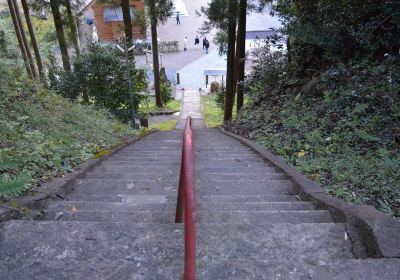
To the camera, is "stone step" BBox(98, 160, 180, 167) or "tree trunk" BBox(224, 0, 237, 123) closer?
"stone step" BBox(98, 160, 180, 167)

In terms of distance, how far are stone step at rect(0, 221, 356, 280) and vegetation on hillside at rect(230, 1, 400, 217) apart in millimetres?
1303

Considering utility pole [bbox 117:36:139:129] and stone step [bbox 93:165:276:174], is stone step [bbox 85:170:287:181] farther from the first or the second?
utility pole [bbox 117:36:139:129]

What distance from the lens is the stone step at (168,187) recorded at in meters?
3.64

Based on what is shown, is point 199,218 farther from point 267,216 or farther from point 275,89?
point 275,89

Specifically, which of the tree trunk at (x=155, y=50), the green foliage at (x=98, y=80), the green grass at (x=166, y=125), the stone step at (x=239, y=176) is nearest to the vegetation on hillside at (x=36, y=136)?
the stone step at (x=239, y=176)

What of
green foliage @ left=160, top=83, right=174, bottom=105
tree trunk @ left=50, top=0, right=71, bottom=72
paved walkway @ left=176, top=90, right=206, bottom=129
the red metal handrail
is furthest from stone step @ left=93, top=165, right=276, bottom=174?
green foliage @ left=160, top=83, right=174, bottom=105

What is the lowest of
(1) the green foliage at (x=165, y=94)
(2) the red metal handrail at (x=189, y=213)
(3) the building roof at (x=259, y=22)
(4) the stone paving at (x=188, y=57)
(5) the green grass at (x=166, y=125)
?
(5) the green grass at (x=166, y=125)

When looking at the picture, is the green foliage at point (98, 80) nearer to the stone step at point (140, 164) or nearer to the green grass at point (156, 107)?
the stone step at point (140, 164)

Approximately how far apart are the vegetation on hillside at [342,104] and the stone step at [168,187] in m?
0.53

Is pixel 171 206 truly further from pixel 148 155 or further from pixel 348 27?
pixel 348 27

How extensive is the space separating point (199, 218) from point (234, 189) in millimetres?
1116

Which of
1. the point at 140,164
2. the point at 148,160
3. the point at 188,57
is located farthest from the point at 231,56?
the point at 188,57

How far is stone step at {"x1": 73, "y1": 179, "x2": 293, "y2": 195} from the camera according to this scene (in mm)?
3641

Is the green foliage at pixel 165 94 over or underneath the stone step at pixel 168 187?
underneath
